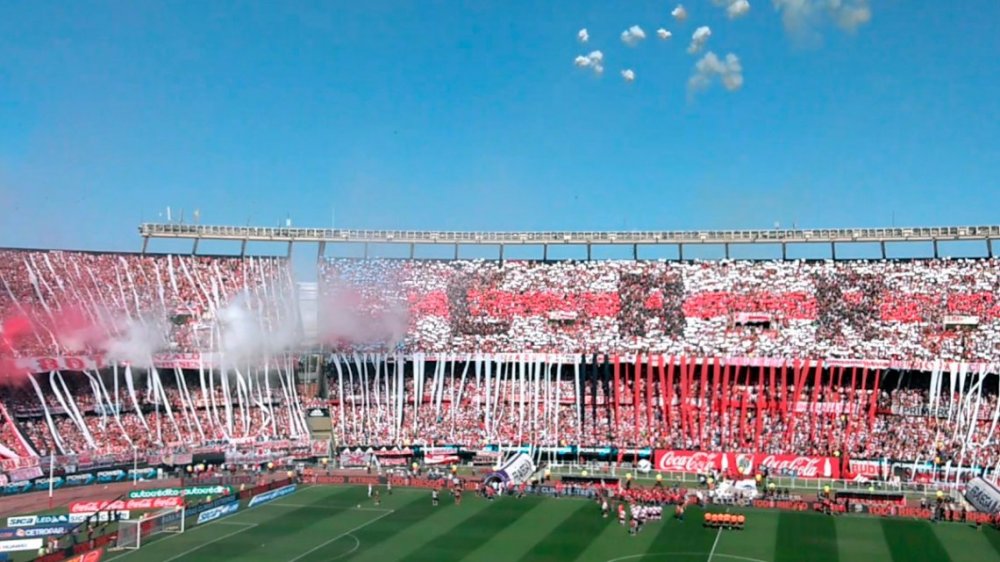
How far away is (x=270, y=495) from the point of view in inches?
1959

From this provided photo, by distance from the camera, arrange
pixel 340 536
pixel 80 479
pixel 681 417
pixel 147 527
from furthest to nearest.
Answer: pixel 681 417, pixel 80 479, pixel 340 536, pixel 147 527

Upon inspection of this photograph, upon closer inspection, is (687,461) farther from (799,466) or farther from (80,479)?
(80,479)

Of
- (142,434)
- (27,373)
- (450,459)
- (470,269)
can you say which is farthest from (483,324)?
(27,373)

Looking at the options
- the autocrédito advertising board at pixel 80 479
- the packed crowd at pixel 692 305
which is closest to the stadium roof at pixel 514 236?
the packed crowd at pixel 692 305

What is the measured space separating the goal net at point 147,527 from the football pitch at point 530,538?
64cm

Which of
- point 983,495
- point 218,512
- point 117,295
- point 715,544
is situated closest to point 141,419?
point 117,295

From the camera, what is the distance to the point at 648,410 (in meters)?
61.7

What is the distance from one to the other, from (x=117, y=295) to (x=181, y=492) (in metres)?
23.9

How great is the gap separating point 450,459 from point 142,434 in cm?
1836

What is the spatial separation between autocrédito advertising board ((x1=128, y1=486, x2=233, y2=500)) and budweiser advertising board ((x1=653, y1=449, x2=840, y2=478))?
→ 25181 millimetres

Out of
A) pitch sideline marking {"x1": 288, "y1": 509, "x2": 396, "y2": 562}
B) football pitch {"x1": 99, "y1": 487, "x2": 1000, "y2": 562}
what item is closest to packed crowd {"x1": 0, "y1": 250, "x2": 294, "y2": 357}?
football pitch {"x1": 99, "y1": 487, "x2": 1000, "y2": 562}

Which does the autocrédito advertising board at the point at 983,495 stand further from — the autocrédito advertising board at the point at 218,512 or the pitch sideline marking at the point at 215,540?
the autocrédito advertising board at the point at 218,512

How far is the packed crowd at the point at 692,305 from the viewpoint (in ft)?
206

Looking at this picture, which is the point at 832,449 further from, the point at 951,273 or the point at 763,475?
the point at 951,273
